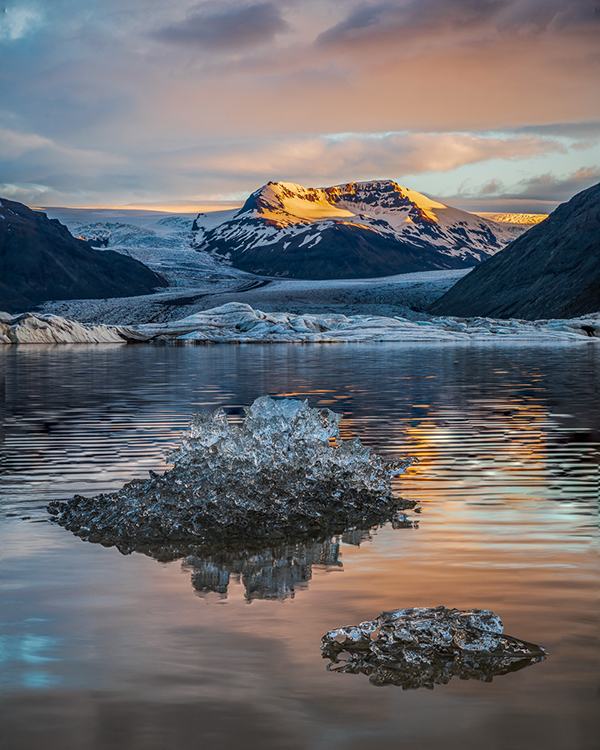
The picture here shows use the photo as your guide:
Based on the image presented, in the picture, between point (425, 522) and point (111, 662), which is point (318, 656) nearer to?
point (111, 662)

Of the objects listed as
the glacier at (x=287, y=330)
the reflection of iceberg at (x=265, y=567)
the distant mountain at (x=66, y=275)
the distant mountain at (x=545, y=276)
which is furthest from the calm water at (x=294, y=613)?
the distant mountain at (x=66, y=275)

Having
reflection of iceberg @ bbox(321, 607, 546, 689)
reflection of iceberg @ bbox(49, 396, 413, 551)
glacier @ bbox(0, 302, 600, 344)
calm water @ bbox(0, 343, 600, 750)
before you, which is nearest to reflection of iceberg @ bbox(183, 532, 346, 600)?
calm water @ bbox(0, 343, 600, 750)

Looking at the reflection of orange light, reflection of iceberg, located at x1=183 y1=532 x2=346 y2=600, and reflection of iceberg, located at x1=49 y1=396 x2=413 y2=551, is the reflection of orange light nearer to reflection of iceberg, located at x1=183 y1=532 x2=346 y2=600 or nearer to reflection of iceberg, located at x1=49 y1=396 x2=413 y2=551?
reflection of iceberg, located at x1=49 y1=396 x2=413 y2=551

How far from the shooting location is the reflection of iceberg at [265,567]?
280 inches

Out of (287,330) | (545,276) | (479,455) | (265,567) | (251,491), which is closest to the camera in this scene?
(265,567)

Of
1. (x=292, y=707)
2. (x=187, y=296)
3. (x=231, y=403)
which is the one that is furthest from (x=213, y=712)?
(x=187, y=296)

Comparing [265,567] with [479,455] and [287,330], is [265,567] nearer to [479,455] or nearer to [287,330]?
[479,455]

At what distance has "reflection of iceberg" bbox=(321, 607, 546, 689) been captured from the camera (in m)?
5.29

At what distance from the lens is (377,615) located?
623 cm

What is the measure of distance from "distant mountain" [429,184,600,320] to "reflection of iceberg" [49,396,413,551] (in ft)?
337

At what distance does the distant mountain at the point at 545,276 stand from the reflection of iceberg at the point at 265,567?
10480cm

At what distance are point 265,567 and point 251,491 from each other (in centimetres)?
184

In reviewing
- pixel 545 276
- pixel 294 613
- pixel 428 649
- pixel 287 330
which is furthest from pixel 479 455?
pixel 545 276

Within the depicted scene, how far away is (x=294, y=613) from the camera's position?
6.37 m
